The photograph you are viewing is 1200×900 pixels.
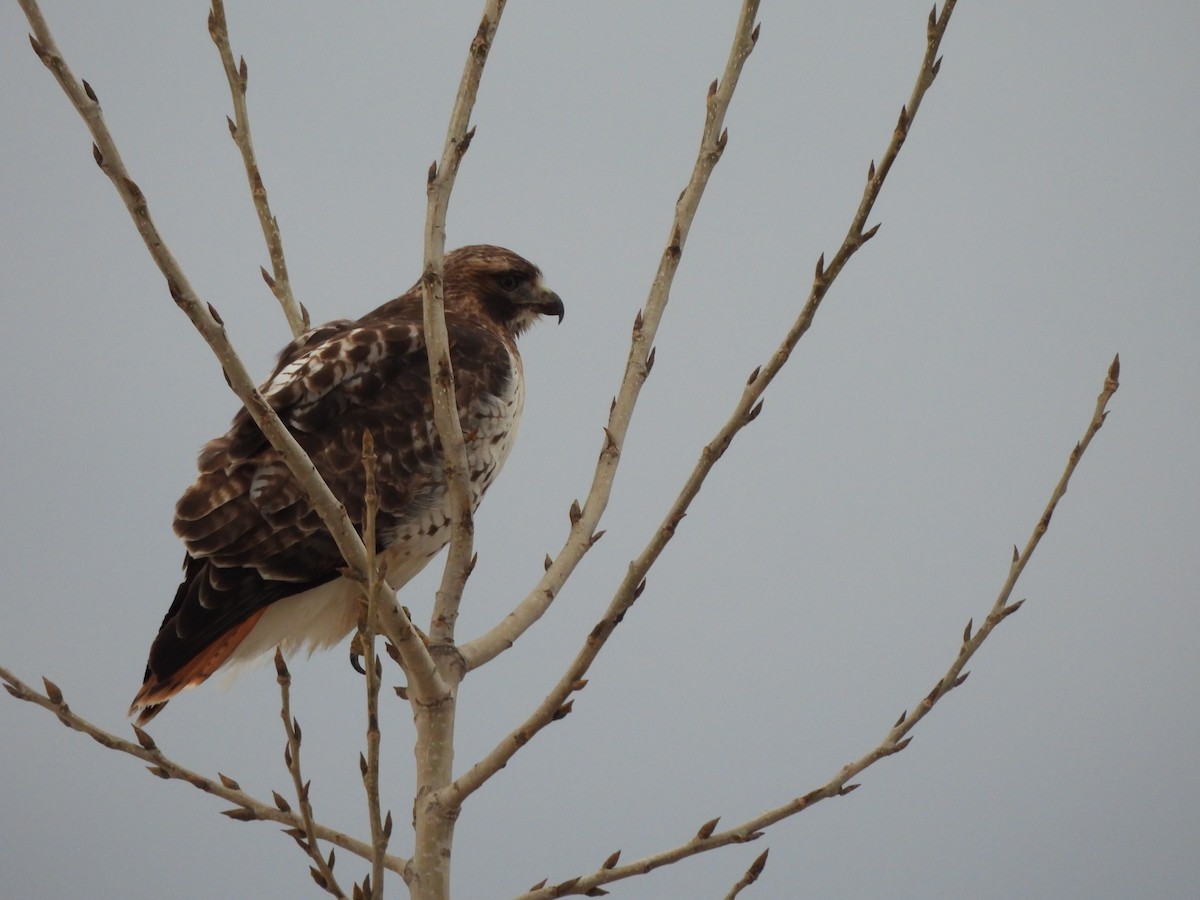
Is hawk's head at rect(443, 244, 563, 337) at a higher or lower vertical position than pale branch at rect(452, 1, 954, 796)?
higher

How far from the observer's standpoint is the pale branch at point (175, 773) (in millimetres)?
2941

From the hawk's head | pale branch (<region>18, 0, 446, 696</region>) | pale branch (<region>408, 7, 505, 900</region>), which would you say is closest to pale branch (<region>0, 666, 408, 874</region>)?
pale branch (<region>408, 7, 505, 900</region>)

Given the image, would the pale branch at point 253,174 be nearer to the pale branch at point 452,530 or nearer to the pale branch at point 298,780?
the pale branch at point 452,530

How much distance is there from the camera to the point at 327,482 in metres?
4.04

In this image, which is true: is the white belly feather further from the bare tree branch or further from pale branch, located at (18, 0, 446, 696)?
the bare tree branch

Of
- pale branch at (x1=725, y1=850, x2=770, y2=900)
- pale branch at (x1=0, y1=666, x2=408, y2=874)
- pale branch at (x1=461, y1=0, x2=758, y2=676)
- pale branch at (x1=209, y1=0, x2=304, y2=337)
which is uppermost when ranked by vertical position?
pale branch at (x1=209, y1=0, x2=304, y2=337)

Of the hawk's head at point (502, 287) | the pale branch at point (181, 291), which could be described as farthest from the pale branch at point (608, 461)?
the hawk's head at point (502, 287)

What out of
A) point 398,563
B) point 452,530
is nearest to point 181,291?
point 452,530

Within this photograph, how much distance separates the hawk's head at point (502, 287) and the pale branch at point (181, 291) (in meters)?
2.56

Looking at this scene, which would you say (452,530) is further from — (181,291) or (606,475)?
(181,291)

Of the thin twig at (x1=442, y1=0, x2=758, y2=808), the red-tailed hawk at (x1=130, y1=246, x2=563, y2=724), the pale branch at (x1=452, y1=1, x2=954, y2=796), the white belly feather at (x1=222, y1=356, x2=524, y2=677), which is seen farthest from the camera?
the white belly feather at (x1=222, y1=356, x2=524, y2=677)

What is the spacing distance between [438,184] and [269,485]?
156 centimetres

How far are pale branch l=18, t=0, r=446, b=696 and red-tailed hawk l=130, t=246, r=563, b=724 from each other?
52.2 inches

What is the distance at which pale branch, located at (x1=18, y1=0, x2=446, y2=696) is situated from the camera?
204cm
